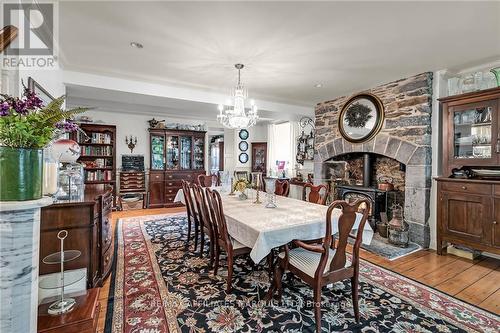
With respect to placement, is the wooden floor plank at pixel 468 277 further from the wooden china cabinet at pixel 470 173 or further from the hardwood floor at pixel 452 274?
the wooden china cabinet at pixel 470 173

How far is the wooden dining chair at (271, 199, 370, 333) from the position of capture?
1609 mm

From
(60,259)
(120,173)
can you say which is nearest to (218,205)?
(60,259)

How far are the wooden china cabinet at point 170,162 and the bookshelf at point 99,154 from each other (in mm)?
857

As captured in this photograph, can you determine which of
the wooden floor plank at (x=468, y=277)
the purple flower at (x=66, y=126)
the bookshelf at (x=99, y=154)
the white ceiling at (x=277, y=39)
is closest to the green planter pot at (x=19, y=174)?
the purple flower at (x=66, y=126)

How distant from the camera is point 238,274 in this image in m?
2.49

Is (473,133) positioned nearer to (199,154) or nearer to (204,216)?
(204,216)

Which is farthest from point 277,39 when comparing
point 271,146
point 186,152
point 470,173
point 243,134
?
point 243,134

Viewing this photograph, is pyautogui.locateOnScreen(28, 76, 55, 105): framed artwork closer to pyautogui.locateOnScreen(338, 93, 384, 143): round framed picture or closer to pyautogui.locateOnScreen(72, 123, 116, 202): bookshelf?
pyautogui.locateOnScreen(72, 123, 116, 202): bookshelf

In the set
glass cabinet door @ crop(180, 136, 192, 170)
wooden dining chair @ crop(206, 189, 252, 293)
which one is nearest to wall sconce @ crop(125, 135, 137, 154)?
glass cabinet door @ crop(180, 136, 192, 170)

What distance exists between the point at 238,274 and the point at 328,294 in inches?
36.2

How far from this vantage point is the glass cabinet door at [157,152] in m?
6.00

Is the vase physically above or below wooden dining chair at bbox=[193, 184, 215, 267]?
above

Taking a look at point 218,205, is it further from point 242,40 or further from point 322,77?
point 322,77

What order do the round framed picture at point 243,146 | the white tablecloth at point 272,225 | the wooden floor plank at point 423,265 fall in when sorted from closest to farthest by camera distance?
the white tablecloth at point 272,225
the wooden floor plank at point 423,265
the round framed picture at point 243,146
